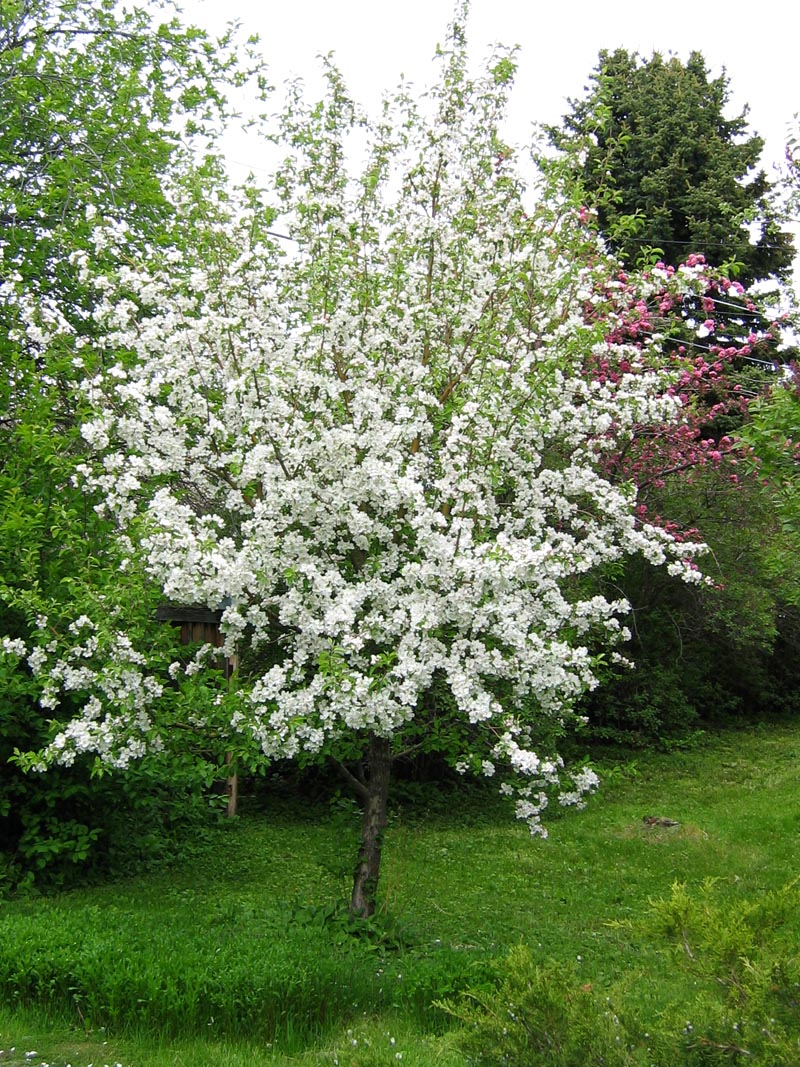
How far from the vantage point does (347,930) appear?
6.00 meters

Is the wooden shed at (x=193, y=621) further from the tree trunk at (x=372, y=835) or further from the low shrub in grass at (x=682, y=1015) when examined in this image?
the low shrub in grass at (x=682, y=1015)

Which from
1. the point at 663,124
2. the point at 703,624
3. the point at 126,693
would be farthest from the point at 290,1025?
Result: the point at 663,124

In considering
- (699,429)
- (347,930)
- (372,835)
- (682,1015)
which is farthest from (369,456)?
(699,429)

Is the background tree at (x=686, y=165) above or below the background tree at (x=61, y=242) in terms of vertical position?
above

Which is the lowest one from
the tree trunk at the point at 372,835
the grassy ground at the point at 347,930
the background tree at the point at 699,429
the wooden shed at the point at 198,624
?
the grassy ground at the point at 347,930

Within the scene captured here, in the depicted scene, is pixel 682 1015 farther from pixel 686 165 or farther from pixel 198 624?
pixel 686 165

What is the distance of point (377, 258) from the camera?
6.80 meters

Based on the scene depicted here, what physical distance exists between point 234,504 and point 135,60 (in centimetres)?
755

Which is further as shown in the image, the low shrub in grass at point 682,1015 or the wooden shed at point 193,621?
the wooden shed at point 193,621

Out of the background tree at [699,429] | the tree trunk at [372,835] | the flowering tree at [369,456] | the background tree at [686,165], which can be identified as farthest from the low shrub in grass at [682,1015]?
the background tree at [686,165]

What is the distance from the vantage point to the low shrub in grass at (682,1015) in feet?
9.94

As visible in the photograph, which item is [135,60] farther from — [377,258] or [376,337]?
[376,337]

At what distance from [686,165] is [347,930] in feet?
56.5

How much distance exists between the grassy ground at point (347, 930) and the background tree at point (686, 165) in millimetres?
11368
